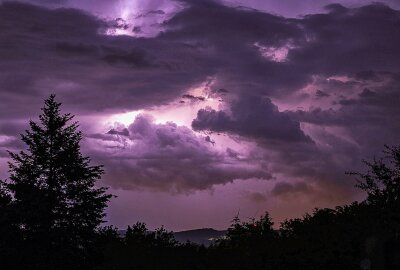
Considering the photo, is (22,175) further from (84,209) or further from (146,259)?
(146,259)

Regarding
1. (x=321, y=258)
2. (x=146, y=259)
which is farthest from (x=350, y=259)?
(x=146, y=259)

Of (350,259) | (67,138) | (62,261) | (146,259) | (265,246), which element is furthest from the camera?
(146,259)

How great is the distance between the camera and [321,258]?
17.7m

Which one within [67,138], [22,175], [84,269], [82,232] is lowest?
[84,269]

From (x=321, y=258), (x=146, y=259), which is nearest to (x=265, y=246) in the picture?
(x=321, y=258)

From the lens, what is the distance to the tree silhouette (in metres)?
37.6

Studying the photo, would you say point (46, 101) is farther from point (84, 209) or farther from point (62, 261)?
point (62, 261)

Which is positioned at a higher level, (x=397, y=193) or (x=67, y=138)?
(x=67, y=138)

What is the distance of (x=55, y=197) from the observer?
38344mm

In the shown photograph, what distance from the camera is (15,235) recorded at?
3781 cm

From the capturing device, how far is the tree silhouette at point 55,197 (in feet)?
123

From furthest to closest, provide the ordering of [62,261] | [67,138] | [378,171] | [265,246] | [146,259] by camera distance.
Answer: [146,259] < [67,138] < [62,261] < [378,171] < [265,246]

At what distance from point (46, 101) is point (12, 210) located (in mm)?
8659

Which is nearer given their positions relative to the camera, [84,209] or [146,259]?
[84,209]
